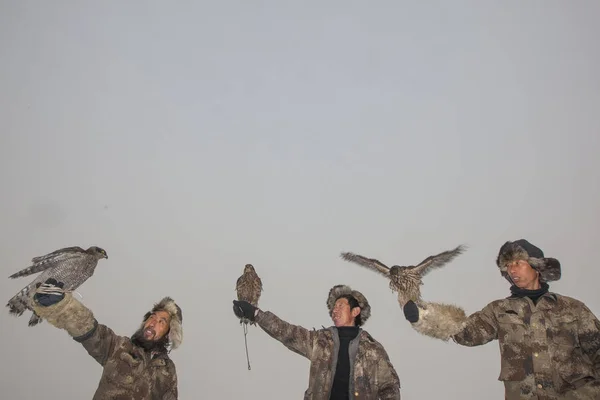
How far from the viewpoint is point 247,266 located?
571 centimetres

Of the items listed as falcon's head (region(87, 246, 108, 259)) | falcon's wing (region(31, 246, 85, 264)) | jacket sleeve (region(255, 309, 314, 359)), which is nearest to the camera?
jacket sleeve (region(255, 309, 314, 359))

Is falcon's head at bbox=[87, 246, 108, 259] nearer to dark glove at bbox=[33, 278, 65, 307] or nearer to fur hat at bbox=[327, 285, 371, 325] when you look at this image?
dark glove at bbox=[33, 278, 65, 307]

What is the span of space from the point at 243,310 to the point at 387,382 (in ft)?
6.14

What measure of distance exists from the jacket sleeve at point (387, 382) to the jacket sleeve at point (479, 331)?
83cm

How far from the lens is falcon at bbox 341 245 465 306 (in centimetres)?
460

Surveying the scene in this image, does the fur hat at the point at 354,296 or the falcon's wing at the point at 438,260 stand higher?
the falcon's wing at the point at 438,260

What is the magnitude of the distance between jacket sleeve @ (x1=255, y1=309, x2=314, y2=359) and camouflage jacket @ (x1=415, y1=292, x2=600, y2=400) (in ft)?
4.74

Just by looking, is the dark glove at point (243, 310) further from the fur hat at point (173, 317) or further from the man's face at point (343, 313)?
the man's face at point (343, 313)

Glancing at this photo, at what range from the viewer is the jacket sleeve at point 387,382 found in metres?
4.19

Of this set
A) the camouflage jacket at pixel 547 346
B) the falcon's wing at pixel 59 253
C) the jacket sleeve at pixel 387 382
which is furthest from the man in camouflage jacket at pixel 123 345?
the camouflage jacket at pixel 547 346

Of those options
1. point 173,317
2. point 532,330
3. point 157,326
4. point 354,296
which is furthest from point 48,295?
point 532,330

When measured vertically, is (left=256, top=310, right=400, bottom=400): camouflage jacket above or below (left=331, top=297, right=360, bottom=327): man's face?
below

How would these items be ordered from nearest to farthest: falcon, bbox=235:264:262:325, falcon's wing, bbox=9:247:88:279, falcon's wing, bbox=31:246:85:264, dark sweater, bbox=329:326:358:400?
1. dark sweater, bbox=329:326:358:400
2. falcon's wing, bbox=9:247:88:279
3. falcon, bbox=235:264:262:325
4. falcon's wing, bbox=31:246:85:264

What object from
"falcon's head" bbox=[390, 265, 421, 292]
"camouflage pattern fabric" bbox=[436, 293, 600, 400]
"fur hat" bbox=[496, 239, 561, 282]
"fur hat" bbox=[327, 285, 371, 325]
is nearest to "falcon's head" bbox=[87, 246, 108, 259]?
"fur hat" bbox=[327, 285, 371, 325]
